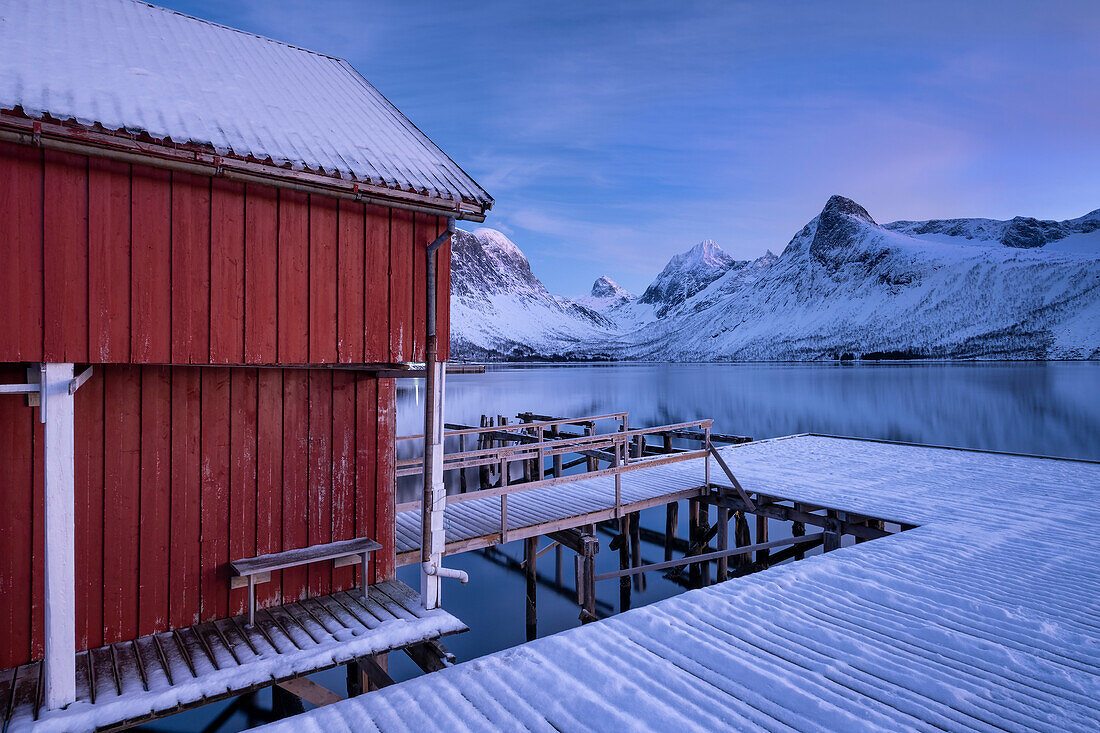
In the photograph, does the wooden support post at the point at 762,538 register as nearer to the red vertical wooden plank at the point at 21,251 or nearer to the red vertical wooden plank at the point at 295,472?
the red vertical wooden plank at the point at 295,472

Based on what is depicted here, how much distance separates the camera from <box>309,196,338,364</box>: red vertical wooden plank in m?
5.84

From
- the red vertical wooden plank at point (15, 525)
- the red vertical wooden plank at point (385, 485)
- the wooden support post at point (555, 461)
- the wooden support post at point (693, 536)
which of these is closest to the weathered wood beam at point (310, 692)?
the red vertical wooden plank at point (385, 485)

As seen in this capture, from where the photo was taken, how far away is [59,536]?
4.44 meters

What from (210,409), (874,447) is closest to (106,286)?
(210,409)

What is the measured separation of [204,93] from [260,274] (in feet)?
7.02

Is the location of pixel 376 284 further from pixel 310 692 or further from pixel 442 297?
pixel 310 692

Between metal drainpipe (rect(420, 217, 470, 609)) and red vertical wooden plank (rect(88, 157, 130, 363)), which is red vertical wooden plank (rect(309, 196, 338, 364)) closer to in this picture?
metal drainpipe (rect(420, 217, 470, 609))

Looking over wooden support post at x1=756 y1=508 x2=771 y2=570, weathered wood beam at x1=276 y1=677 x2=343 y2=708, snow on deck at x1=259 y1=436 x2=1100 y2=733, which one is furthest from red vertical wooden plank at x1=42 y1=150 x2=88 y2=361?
wooden support post at x1=756 y1=508 x2=771 y2=570

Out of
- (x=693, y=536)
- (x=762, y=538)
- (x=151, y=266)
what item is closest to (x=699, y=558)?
(x=693, y=536)

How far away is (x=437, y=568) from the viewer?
20.9ft

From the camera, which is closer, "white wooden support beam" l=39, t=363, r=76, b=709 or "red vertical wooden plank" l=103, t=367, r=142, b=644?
"white wooden support beam" l=39, t=363, r=76, b=709

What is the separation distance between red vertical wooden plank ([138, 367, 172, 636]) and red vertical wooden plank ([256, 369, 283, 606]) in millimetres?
820

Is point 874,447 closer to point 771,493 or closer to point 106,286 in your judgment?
point 771,493

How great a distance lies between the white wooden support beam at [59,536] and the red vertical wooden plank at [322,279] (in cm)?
195
